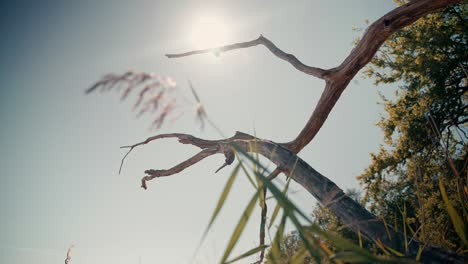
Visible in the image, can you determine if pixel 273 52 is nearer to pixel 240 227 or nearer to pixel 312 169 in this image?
pixel 312 169

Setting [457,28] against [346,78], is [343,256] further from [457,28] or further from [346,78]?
[457,28]

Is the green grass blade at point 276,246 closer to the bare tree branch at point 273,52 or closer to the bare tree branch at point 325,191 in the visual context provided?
the bare tree branch at point 325,191

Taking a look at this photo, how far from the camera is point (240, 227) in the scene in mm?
820

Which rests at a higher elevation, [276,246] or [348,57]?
[348,57]

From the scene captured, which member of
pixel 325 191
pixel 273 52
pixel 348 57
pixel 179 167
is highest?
pixel 273 52

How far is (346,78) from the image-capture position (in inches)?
139

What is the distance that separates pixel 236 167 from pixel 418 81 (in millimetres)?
11992

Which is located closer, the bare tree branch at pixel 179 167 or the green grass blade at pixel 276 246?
the green grass blade at pixel 276 246

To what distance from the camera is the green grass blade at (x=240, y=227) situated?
79 centimetres

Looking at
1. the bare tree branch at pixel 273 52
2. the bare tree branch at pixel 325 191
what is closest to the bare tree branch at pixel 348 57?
the bare tree branch at pixel 273 52

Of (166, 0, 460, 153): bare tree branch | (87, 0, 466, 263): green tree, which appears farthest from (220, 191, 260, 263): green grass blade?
(166, 0, 460, 153): bare tree branch

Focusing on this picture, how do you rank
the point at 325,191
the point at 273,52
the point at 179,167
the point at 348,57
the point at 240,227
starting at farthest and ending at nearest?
the point at 179,167
the point at 273,52
the point at 348,57
the point at 325,191
the point at 240,227

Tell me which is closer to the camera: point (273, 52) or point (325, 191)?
point (325, 191)

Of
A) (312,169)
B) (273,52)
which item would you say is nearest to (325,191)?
(312,169)
